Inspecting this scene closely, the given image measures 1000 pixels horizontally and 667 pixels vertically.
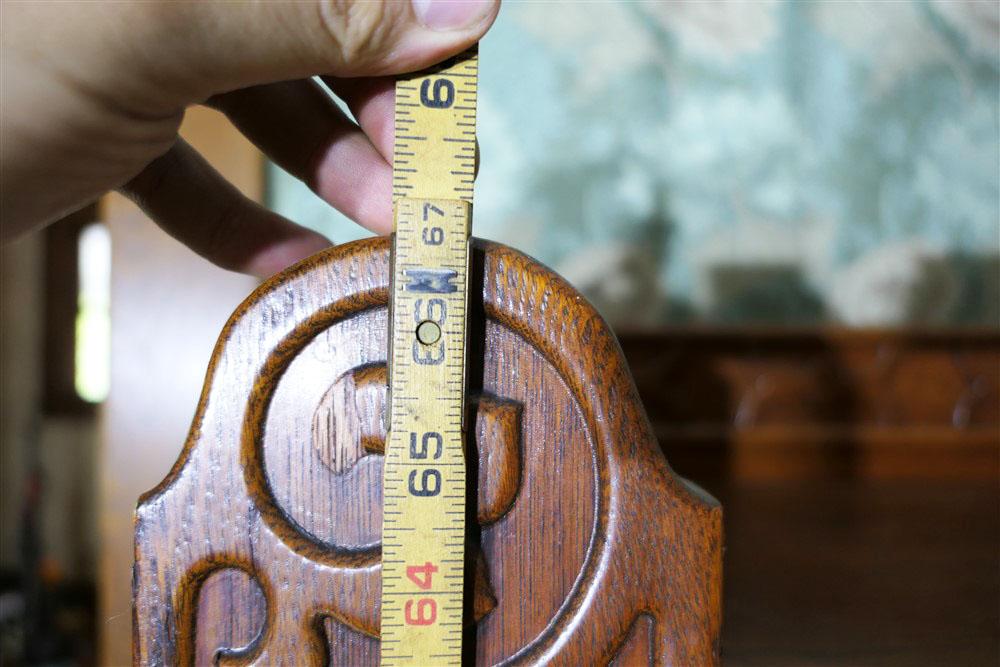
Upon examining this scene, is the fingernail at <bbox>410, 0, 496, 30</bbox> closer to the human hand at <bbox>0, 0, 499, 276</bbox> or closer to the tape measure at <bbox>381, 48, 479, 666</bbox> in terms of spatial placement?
the human hand at <bbox>0, 0, 499, 276</bbox>

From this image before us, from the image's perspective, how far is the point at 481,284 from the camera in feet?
1.55

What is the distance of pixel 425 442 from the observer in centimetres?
46

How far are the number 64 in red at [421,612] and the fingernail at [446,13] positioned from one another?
316mm

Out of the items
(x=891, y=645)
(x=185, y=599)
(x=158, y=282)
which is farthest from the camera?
(x=158, y=282)

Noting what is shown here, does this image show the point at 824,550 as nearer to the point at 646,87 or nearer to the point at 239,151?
the point at 239,151

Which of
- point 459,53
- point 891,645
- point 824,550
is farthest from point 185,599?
point 824,550

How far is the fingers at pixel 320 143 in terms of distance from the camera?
2.43 feet

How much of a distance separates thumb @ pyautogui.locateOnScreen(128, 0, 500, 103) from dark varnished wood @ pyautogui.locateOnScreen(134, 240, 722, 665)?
5.0 inches

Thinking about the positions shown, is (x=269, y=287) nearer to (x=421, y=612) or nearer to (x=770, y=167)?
(x=421, y=612)

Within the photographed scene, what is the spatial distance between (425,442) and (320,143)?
1.24 feet

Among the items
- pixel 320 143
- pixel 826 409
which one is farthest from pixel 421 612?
pixel 826 409

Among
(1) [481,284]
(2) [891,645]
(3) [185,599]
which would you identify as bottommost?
(2) [891,645]

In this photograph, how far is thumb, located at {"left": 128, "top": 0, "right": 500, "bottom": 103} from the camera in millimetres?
497

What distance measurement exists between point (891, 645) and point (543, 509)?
513 millimetres
